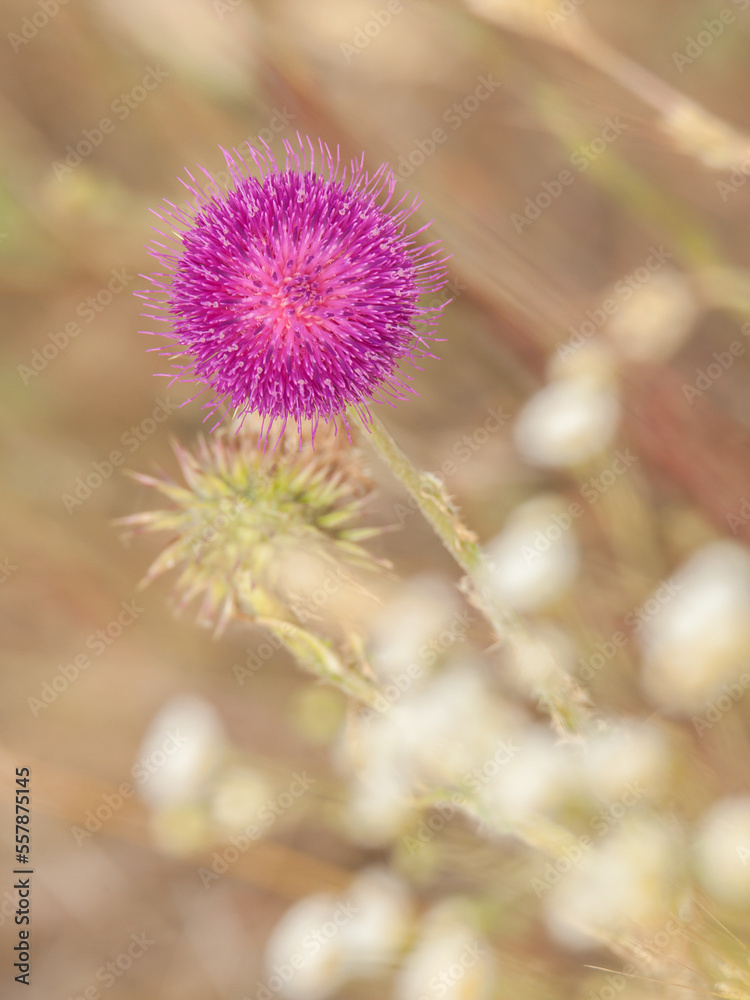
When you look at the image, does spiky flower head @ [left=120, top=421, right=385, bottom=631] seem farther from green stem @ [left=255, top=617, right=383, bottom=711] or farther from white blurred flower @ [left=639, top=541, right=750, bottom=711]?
white blurred flower @ [left=639, top=541, right=750, bottom=711]

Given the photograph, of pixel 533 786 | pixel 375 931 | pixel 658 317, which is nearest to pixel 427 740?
pixel 533 786

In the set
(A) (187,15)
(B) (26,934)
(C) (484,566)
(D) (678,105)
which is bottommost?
(B) (26,934)

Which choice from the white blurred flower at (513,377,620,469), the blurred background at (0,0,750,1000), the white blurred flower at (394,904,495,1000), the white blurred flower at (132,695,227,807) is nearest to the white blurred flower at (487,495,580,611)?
the blurred background at (0,0,750,1000)

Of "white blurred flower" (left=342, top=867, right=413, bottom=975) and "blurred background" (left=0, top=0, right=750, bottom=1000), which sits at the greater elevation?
"blurred background" (left=0, top=0, right=750, bottom=1000)

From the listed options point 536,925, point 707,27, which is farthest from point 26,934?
point 707,27

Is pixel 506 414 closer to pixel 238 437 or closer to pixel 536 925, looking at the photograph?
pixel 238 437

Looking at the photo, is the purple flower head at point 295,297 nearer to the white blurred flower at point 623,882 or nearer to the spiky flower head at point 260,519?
the spiky flower head at point 260,519
